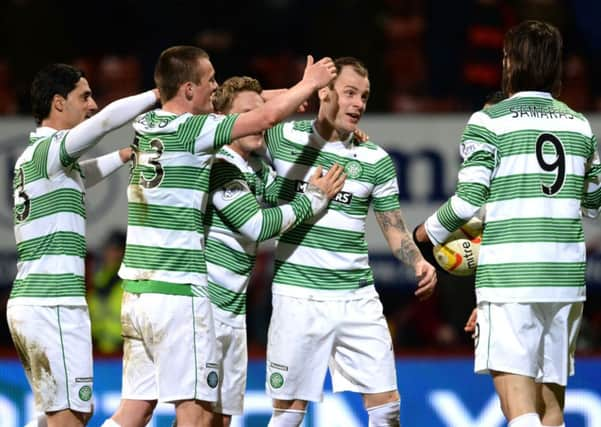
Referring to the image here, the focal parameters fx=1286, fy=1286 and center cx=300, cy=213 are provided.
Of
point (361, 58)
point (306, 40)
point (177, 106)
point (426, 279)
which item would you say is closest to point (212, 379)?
point (426, 279)

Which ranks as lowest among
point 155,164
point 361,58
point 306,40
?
point 155,164

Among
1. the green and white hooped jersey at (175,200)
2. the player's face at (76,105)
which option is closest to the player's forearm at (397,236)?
the green and white hooped jersey at (175,200)

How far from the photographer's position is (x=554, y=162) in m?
5.05

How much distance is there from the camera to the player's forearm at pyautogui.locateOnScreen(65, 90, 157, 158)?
5410 mm

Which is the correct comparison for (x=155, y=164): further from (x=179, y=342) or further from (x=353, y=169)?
(x=353, y=169)

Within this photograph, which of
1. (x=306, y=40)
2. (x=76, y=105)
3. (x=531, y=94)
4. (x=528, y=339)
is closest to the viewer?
(x=528, y=339)

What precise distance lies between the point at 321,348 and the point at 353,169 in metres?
0.85

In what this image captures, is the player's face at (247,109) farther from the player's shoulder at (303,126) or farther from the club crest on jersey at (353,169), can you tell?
the club crest on jersey at (353,169)

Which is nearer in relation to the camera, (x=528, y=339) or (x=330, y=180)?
(x=528, y=339)

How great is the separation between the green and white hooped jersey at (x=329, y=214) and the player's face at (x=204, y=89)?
62 cm

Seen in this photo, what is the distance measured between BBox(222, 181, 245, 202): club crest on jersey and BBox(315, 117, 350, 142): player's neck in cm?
61

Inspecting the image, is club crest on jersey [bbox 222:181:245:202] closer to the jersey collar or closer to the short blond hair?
the short blond hair

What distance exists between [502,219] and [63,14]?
6.53 m

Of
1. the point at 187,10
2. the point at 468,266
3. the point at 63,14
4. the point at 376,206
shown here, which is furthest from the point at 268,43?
the point at 468,266
